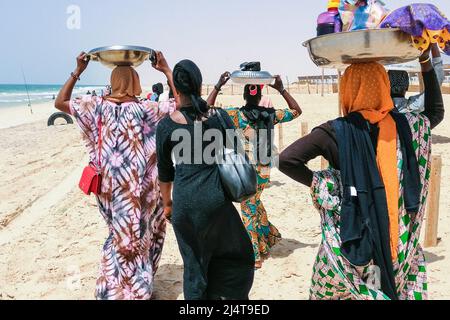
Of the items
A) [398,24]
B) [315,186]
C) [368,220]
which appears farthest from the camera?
[315,186]

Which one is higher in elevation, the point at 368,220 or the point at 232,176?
the point at 232,176

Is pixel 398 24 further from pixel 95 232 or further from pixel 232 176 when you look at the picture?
pixel 95 232

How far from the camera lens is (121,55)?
349 cm

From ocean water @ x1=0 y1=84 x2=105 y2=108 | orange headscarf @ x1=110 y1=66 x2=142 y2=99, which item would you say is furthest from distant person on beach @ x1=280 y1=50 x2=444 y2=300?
ocean water @ x1=0 y1=84 x2=105 y2=108

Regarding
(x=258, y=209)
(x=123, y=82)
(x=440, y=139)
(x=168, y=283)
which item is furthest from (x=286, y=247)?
(x=440, y=139)

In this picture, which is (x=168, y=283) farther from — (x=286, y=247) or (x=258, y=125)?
(x=258, y=125)

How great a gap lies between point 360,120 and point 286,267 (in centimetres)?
267

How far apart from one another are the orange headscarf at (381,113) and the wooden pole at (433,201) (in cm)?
269

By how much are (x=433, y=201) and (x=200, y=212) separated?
10.5 ft

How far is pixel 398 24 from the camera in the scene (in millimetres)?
2107

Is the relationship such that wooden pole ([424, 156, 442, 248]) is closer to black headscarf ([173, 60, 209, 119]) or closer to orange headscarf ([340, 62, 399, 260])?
orange headscarf ([340, 62, 399, 260])

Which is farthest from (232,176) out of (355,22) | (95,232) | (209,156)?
(95,232)

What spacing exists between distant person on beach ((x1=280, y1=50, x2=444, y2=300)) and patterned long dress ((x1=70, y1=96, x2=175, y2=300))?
5.40ft
